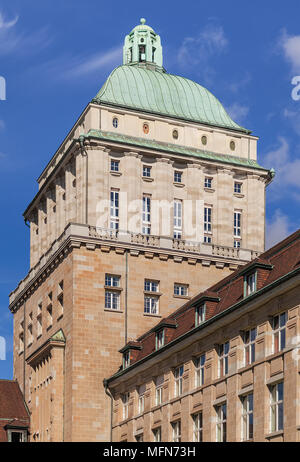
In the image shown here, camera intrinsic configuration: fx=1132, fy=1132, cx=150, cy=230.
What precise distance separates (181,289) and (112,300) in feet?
18.6

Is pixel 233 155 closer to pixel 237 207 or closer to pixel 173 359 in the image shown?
pixel 237 207

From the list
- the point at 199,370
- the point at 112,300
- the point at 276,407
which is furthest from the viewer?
the point at 112,300

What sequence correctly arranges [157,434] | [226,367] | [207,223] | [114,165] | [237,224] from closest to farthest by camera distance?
[226,367]
[157,434]
[114,165]
[207,223]
[237,224]

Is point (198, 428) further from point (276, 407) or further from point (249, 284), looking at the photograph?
point (276, 407)

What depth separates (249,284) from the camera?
60.5m

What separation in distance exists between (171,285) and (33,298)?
12.8 m

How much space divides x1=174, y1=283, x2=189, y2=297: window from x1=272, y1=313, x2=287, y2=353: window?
1027 inches

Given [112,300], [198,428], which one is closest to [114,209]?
[112,300]

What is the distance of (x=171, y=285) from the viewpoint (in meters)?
82.3

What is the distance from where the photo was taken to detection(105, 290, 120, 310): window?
8012cm

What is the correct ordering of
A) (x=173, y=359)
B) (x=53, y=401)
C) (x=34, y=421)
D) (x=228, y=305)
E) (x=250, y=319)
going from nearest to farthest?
1. (x=250, y=319)
2. (x=228, y=305)
3. (x=173, y=359)
4. (x=53, y=401)
5. (x=34, y=421)

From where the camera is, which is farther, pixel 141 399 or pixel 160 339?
pixel 141 399

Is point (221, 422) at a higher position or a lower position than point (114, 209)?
lower
